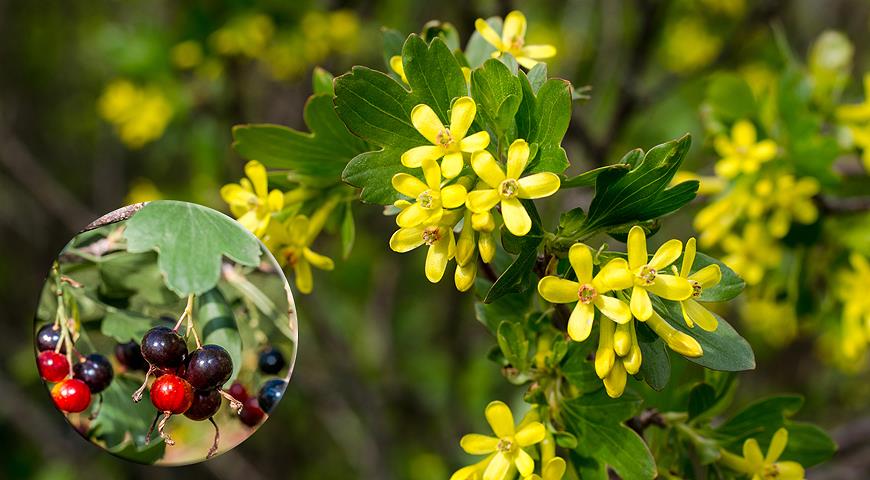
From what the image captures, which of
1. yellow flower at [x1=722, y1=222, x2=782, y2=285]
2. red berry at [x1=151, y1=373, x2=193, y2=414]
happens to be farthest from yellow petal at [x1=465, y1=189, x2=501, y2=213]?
yellow flower at [x1=722, y1=222, x2=782, y2=285]

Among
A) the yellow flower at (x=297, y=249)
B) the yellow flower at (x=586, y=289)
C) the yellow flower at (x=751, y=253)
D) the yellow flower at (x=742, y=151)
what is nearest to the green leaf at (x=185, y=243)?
the yellow flower at (x=297, y=249)

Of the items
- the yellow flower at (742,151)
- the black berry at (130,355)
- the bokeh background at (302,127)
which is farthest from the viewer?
the bokeh background at (302,127)

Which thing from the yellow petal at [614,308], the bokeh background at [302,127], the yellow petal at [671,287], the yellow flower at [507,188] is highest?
the yellow flower at [507,188]

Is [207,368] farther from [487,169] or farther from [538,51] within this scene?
[538,51]

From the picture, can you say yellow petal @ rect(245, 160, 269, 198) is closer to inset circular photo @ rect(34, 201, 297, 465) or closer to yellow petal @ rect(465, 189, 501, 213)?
inset circular photo @ rect(34, 201, 297, 465)

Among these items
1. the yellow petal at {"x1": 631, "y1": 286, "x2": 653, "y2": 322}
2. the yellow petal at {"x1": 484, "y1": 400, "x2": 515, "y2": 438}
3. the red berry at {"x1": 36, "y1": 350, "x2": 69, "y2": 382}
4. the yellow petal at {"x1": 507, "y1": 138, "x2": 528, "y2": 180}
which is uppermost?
the yellow petal at {"x1": 507, "y1": 138, "x2": 528, "y2": 180}

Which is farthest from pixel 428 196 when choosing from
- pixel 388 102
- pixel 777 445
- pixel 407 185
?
pixel 777 445

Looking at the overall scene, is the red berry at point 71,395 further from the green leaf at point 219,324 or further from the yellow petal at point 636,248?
the yellow petal at point 636,248
